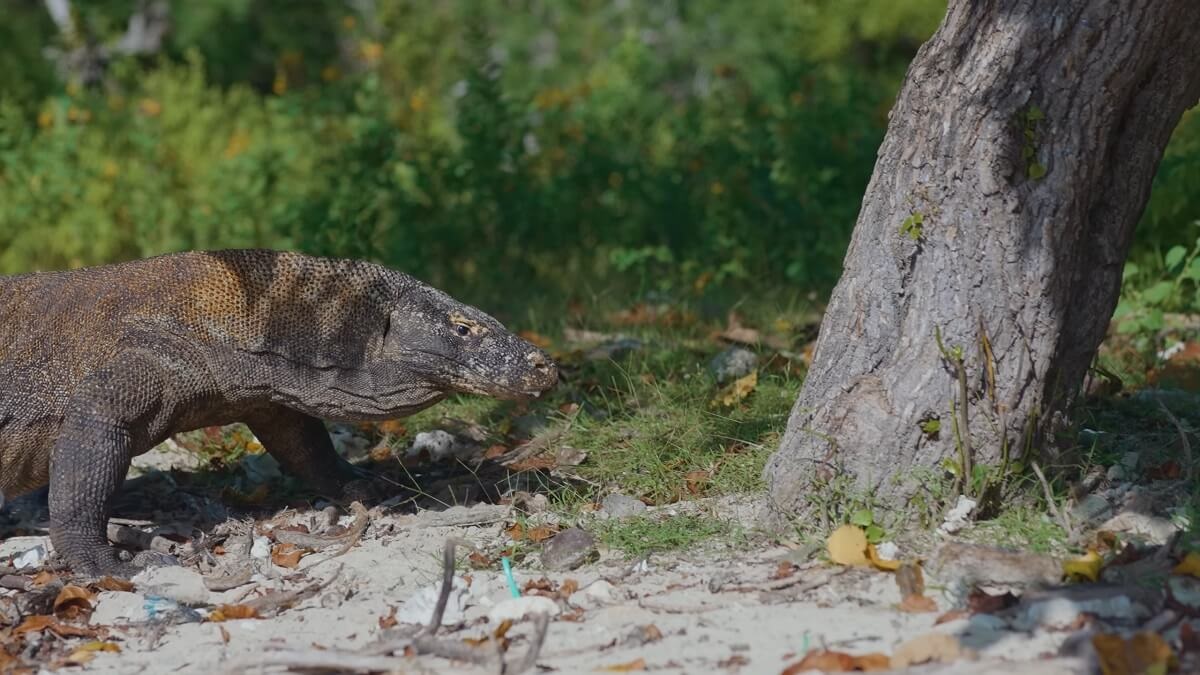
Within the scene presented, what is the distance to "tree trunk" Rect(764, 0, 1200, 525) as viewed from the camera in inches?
154

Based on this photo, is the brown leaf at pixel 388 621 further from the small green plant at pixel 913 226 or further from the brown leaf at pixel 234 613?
the small green plant at pixel 913 226

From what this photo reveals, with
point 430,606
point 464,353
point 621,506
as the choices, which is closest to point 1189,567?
point 621,506

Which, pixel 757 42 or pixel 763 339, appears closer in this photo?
pixel 763 339

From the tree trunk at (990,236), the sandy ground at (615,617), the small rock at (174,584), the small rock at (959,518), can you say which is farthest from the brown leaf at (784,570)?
the small rock at (174,584)

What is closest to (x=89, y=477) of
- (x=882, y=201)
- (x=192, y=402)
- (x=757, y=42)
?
(x=192, y=402)

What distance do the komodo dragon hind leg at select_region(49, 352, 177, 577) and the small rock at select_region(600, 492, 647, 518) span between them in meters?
1.46

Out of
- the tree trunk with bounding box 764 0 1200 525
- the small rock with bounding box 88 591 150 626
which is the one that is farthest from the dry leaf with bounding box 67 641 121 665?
the tree trunk with bounding box 764 0 1200 525

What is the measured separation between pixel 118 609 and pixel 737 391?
252cm

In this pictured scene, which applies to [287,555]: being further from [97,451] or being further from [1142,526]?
[1142,526]

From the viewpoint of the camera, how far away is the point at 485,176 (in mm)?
8438

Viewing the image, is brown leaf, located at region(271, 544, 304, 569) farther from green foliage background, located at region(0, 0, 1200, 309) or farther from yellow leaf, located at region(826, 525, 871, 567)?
green foliage background, located at region(0, 0, 1200, 309)

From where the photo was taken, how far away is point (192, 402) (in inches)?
185

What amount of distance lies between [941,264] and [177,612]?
239 cm

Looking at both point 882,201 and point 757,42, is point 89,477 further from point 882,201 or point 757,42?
point 757,42
